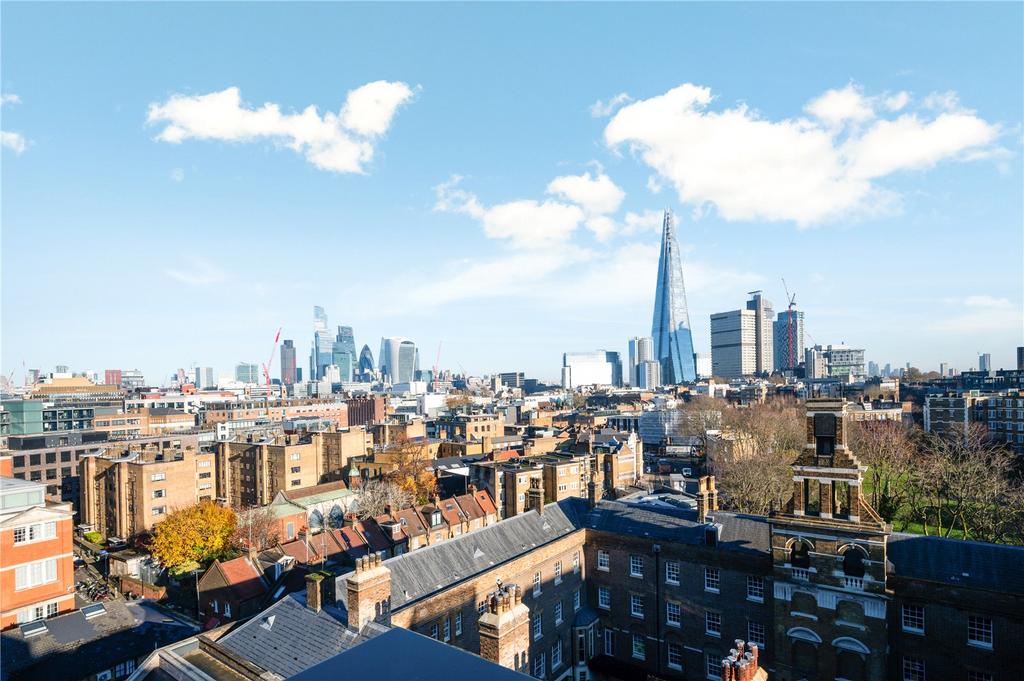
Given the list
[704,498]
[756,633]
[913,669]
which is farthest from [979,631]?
[704,498]

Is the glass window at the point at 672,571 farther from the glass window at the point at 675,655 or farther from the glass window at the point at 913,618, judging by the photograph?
the glass window at the point at 913,618

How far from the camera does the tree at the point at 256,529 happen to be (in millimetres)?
56000

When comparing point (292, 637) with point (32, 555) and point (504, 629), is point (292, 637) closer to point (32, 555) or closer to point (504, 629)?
point (504, 629)

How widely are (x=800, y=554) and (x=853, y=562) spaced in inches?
88.3

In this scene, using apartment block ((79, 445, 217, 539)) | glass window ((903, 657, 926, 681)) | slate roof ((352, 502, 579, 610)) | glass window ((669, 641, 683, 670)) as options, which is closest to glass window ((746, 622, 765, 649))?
glass window ((669, 641, 683, 670))

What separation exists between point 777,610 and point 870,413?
96.7 m

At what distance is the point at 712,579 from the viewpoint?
3206cm

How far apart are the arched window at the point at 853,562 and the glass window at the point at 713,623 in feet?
25.0

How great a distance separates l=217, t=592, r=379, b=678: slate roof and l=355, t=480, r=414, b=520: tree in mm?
39059

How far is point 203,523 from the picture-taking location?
56844 millimetres

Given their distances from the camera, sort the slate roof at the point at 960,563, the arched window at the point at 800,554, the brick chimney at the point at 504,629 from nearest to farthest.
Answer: the brick chimney at the point at 504,629
the slate roof at the point at 960,563
the arched window at the point at 800,554

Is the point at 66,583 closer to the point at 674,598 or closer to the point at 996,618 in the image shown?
the point at 674,598

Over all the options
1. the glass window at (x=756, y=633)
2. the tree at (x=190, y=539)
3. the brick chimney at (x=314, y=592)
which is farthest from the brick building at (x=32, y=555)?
the glass window at (x=756, y=633)

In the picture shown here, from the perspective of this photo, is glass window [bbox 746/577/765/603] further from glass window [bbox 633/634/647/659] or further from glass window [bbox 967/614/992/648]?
glass window [bbox 967/614/992/648]
